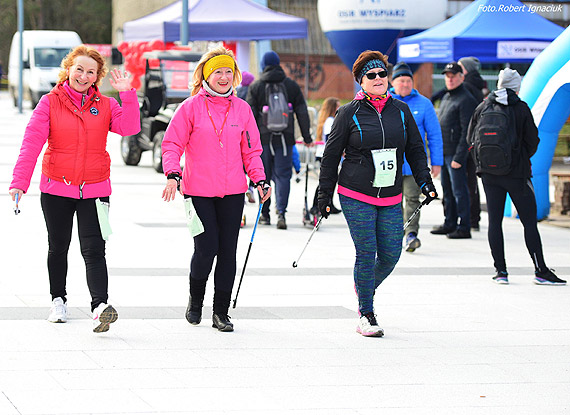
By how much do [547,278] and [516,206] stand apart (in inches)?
24.4

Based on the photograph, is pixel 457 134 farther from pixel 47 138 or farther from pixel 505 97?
pixel 47 138

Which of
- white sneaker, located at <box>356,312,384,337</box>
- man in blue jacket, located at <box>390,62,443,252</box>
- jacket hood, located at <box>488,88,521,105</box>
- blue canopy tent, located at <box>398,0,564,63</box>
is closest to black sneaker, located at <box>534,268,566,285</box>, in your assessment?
jacket hood, located at <box>488,88,521,105</box>

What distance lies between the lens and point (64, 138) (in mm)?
6246

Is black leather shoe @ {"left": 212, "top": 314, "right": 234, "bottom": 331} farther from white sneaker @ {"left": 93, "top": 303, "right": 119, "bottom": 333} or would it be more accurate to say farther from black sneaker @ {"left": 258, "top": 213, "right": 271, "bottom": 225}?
black sneaker @ {"left": 258, "top": 213, "right": 271, "bottom": 225}

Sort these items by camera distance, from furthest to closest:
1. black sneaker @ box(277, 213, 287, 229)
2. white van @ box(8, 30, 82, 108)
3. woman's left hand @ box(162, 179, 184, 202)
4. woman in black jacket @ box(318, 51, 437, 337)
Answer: white van @ box(8, 30, 82, 108), black sneaker @ box(277, 213, 287, 229), woman in black jacket @ box(318, 51, 437, 337), woman's left hand @ box(162, 179, 184, 202)

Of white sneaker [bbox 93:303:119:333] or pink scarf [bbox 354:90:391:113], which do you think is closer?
white sneaker [bbox 93:303:119:333]

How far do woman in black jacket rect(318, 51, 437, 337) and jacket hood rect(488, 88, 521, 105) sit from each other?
205 cm

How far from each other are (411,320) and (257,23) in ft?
54.4

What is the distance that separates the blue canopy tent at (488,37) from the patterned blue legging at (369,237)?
36.2 feet

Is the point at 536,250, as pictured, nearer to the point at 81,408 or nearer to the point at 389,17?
the point at 81,408

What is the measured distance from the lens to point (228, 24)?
2272cm

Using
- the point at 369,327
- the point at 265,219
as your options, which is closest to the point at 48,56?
the point at 265,219

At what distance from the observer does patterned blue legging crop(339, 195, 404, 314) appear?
6.42 m

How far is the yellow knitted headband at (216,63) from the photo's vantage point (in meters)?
6.36
